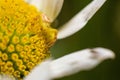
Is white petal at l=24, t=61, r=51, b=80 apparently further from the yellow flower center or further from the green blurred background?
the green blurred background

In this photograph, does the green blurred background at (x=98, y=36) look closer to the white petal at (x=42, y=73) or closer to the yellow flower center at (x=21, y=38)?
the yellow flower center at (x=21, y=38)

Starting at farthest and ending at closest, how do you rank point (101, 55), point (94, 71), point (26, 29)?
point (94, 71) < point (26, 29) < point (101, 55)

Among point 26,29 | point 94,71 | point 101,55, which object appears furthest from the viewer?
point 94,71

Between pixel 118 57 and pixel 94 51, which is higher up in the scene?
pixel 118 57

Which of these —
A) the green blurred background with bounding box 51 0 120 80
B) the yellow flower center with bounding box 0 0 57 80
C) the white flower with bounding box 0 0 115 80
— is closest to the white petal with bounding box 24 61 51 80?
the white flower with bounding box 0 0 115 80

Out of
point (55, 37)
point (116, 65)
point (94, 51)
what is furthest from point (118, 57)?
point (94, 51)

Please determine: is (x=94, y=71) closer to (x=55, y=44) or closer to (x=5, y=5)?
(x=55, y=44)

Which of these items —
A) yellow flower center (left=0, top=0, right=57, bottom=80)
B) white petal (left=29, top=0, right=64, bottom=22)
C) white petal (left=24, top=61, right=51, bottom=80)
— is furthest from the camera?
white petal (left=29, top=0, right=64, bottom=22)
